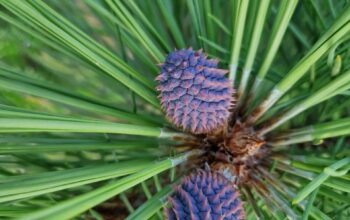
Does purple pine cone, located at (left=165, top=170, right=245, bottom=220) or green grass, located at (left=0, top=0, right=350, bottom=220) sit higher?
green grass, located at (left=0, top=0, right=350, bottom=220)

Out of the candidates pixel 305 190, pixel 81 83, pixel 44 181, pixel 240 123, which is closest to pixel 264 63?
pixel 240 123

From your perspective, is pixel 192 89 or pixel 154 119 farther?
pixel 154 119

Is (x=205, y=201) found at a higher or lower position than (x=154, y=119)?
lower

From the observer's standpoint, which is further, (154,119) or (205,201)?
(154,119)

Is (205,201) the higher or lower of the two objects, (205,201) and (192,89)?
the lower

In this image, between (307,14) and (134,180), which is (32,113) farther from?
(307,14)

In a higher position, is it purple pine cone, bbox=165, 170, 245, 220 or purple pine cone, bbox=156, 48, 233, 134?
purple pine cone, bbox=156, 48, 233, 134
